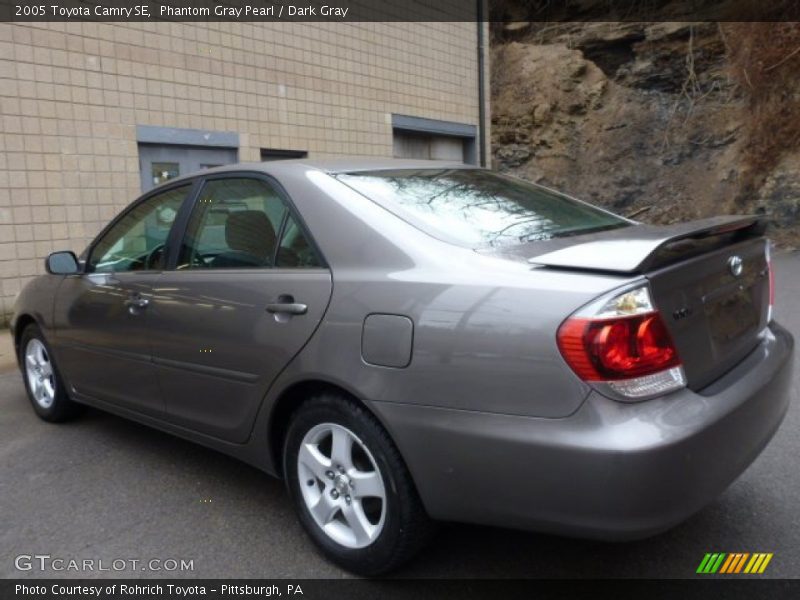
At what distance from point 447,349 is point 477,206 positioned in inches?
35.3

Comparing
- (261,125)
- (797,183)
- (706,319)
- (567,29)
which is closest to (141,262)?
(706,319)

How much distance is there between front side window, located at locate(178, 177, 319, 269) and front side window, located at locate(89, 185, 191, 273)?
0.23 meters

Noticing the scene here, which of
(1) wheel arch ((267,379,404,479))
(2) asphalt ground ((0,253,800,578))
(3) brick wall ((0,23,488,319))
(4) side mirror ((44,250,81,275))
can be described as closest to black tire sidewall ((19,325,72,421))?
(2) asphalt ground ((0,253,800,578))

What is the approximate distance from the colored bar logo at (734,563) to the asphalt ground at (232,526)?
0.03 m

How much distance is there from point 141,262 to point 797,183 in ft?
42.5

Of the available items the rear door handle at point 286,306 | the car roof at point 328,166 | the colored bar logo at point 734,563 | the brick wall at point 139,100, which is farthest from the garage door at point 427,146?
the colored bar logo at point 734,563

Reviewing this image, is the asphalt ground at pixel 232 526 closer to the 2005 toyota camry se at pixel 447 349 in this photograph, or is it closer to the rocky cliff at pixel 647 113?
the 2005 toyota camry se at pixel 447 349

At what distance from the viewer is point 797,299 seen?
7969 mm

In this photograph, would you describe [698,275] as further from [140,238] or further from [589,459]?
[140,238]

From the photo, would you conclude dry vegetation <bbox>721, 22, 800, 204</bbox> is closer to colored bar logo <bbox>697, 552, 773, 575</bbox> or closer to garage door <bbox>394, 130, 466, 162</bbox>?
garage door <bbox>394, 130, 466, 162</bbox>

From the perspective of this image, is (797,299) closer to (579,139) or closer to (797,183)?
(797,183)

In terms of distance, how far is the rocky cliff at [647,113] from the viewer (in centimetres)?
1424

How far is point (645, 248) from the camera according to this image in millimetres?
2213

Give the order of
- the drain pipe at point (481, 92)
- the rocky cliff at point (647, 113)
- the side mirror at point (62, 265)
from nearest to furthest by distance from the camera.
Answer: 1. the side mirror at point (62, 265)
2. the drain pipe at point (481, 92)
3. the rocky cliff at point (647, 113)
